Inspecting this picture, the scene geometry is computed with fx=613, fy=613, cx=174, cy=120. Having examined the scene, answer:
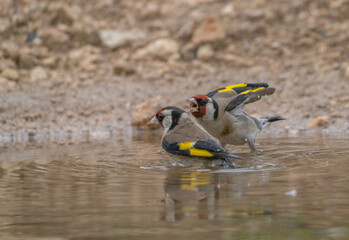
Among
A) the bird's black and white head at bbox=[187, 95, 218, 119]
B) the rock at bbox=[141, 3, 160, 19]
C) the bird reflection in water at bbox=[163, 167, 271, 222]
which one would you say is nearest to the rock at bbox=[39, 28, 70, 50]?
the rock at bbox=[141, 3, 160, 19]

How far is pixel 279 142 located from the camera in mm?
7055

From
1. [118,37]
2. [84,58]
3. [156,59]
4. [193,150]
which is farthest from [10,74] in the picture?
[193,150]

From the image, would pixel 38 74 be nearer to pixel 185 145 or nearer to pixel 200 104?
pixel 200 104

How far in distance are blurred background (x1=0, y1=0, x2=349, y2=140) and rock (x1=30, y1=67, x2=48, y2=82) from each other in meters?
0.02

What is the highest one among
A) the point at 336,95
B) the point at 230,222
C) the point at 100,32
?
the point at 100,32

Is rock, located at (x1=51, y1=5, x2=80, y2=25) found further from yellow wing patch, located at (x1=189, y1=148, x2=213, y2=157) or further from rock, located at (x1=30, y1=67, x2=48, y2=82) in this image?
yellow wing patch, located at (x1=189, y1=148, x2=213, y2=157)

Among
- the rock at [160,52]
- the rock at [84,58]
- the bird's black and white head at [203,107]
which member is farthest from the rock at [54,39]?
the bird's black and white head at [203,107]

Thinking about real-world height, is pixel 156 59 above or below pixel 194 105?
above

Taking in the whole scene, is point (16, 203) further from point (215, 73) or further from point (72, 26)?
point (72, 26)

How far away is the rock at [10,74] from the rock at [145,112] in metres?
2.33

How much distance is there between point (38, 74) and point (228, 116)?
4411mm

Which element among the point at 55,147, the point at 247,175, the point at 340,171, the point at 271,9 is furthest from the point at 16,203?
the point at 271,9

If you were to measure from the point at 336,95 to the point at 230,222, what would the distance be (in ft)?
19.8

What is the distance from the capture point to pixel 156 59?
10625mm
